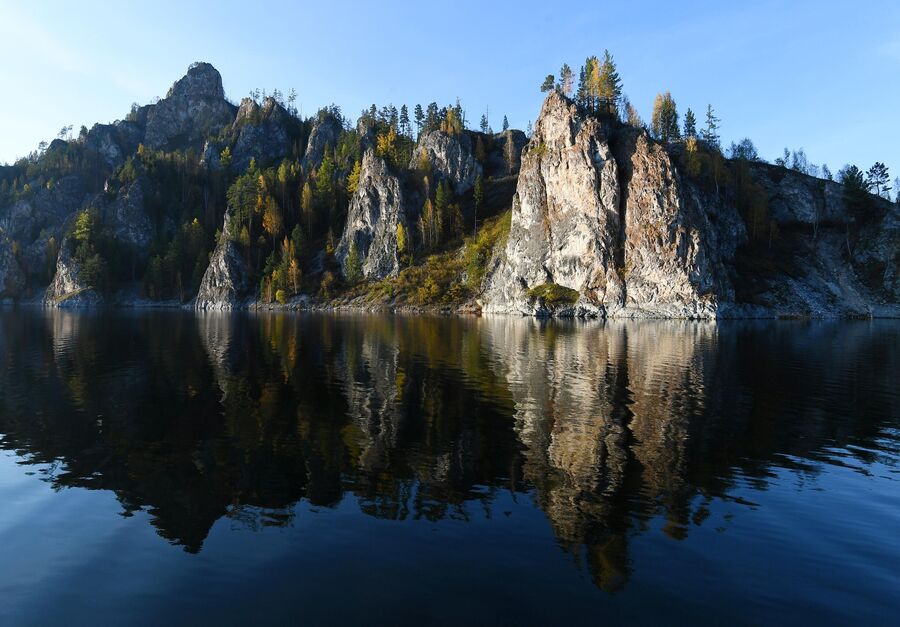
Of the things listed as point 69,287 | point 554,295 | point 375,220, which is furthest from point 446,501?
point 69,287

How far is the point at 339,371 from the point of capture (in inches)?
1623

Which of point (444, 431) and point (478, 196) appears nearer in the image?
point (444, 431)

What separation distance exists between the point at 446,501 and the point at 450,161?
620 feet

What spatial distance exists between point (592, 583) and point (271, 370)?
35.0 m

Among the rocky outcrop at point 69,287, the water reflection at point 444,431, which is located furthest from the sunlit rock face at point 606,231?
the rocky outcrop at point 69,287

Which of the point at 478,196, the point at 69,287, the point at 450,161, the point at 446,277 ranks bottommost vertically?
the point at 69,287

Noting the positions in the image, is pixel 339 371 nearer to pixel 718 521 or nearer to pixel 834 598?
pixel 718 521

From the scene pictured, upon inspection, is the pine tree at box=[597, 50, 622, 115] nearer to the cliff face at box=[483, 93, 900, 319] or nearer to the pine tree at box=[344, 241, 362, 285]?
the cliff face at box=[483, 93, 900, 319]

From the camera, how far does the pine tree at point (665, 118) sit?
546ft

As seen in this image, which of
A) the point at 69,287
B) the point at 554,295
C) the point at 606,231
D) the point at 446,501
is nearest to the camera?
the point at 446,501

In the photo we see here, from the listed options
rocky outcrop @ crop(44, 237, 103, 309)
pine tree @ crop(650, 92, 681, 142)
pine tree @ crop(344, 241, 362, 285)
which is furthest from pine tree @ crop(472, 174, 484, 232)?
rocky outcrop @ crop(44, 237, 103, 309)

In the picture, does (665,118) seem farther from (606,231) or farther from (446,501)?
(446,501)

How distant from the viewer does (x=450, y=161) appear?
19312 centimetres

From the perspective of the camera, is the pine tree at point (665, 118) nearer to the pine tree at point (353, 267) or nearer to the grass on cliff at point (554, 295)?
the grass on cliff at point (554, 295)
